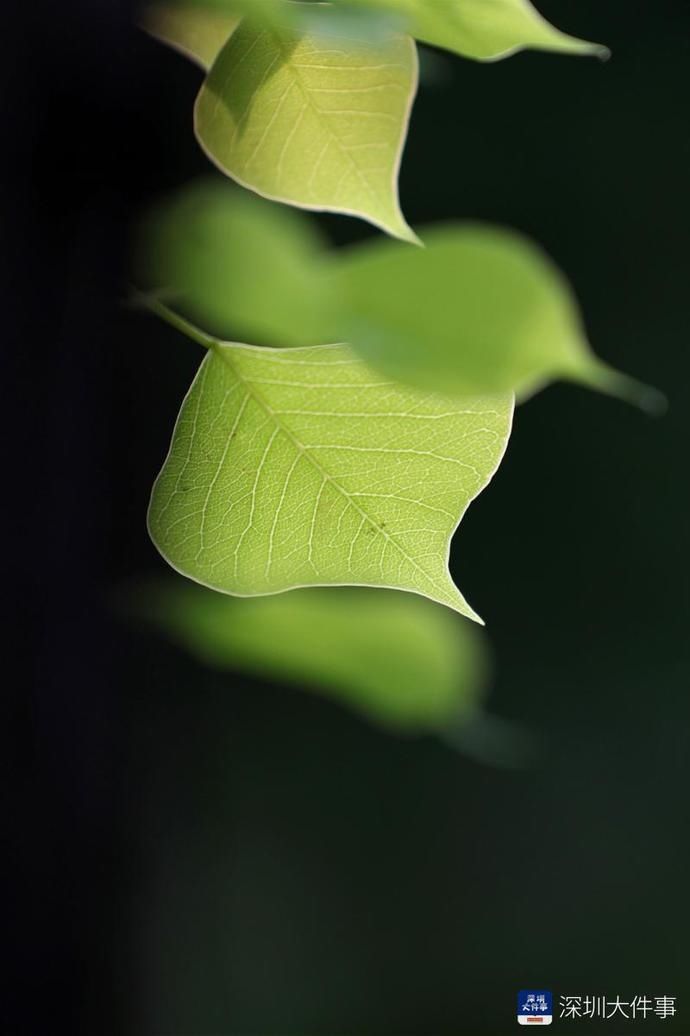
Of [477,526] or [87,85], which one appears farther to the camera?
[477,526]

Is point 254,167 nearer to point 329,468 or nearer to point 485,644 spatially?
point 329,468

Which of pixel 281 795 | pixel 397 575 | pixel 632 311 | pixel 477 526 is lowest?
pixel 281 795

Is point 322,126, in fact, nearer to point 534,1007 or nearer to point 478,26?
point 478,26

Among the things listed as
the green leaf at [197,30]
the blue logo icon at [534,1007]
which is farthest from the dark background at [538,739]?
the green leaf at [197,30]

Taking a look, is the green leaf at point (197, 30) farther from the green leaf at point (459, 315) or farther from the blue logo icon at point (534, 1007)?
the blue logo icon at point (534, 1007)

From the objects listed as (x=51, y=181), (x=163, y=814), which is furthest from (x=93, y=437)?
(x=163, y=814)

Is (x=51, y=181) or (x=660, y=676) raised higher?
(x=51, y=181)

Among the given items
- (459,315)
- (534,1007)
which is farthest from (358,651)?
(534,1007)

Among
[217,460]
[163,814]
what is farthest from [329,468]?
[163,814]
